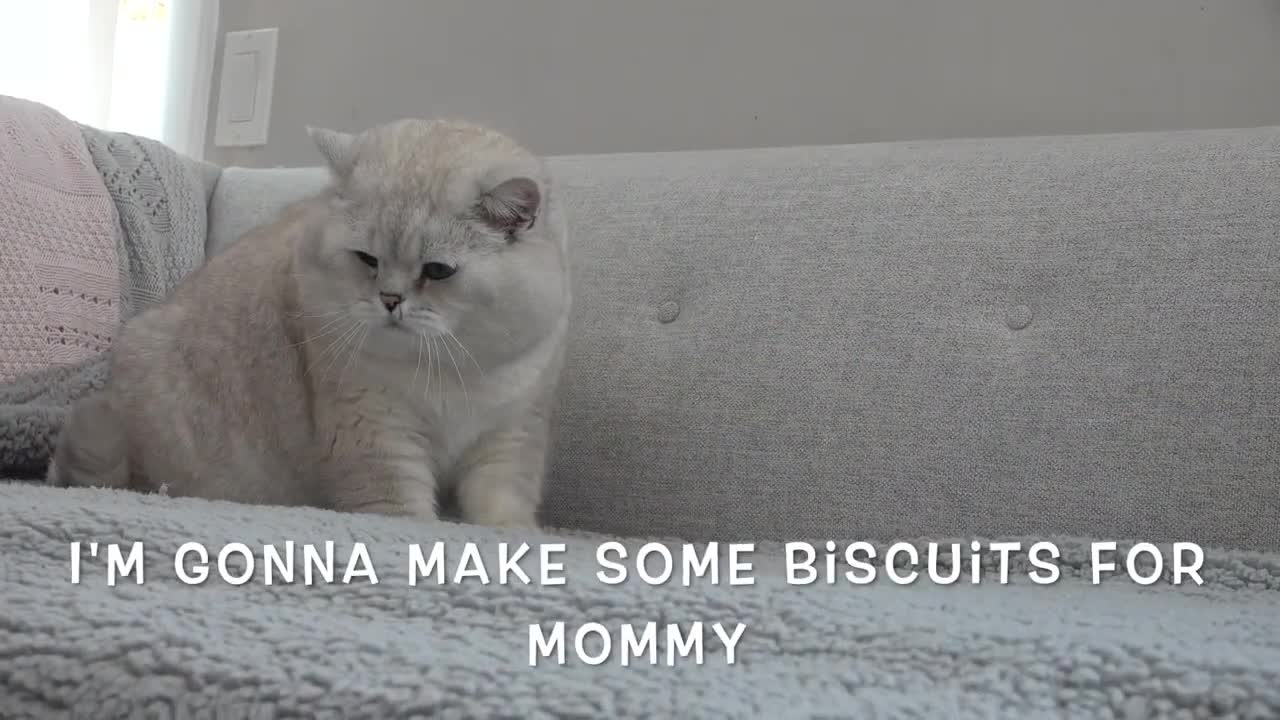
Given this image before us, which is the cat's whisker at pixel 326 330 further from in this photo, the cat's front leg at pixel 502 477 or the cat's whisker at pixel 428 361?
the cat's front leg at pixel 502 477

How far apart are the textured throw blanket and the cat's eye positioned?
0.35 metres

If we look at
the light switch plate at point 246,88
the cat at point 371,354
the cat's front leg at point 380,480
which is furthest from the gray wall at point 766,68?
the cat's front leg at point 380,480

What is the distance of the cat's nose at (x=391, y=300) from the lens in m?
1.17

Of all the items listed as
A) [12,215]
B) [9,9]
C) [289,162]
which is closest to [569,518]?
[12,215]

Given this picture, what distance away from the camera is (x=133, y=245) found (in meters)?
1.85

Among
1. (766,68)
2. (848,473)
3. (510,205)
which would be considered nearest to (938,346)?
(848,473)

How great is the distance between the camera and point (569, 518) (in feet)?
5.00

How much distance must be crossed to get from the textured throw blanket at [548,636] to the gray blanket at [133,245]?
2.07 ft

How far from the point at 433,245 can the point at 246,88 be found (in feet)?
5.26

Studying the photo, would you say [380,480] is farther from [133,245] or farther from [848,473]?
[133,245]

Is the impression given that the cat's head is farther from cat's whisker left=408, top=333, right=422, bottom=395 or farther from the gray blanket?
the gray blanket

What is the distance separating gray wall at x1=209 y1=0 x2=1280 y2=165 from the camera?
1.68m

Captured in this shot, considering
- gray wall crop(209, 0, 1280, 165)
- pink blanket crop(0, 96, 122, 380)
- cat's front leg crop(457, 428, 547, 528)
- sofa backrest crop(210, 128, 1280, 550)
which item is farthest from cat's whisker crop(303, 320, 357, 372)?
gray wall crop(209, 0, 1280, 165)

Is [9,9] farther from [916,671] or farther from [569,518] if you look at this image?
[916,671]
